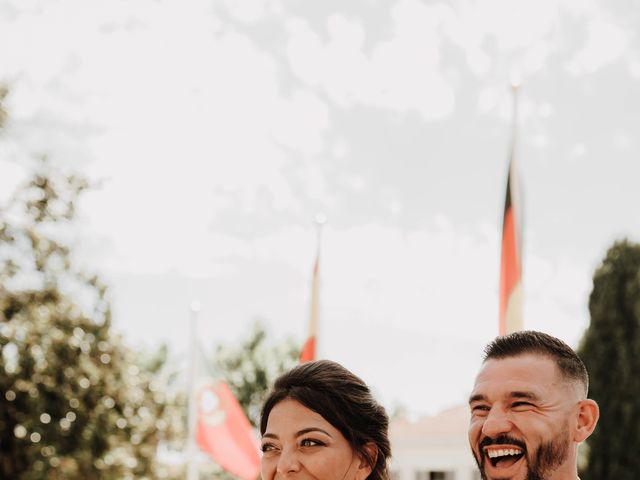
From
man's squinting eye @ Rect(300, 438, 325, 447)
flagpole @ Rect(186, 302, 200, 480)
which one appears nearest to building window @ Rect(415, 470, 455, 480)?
flagpole @ Rect(186, 302, 200, 480)

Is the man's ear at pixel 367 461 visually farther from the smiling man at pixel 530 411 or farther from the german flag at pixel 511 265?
the german flag at pixel 511 265

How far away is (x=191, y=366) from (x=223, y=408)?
2557 millimetres

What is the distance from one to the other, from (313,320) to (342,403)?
6.59 metres

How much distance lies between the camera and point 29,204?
17781 millimetres

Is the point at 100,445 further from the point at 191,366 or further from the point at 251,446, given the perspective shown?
the point at 251,446

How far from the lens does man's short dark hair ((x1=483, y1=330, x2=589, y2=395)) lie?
11.4 feet

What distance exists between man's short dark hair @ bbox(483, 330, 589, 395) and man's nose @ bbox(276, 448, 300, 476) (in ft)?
2.73

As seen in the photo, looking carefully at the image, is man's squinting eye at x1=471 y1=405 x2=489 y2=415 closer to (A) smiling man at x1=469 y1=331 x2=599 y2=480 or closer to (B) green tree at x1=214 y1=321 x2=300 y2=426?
(A) smiling man at x1=469 y1=331 x2=599 y2=480

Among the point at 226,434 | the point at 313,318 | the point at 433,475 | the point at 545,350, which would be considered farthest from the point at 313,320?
the point at 433,475

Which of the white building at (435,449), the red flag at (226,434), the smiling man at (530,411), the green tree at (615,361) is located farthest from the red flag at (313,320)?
the green tree at (615,361)

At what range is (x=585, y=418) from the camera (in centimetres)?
341

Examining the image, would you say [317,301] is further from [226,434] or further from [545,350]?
[545,350]

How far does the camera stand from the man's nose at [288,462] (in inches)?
135

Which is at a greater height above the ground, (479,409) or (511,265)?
(511,265)
